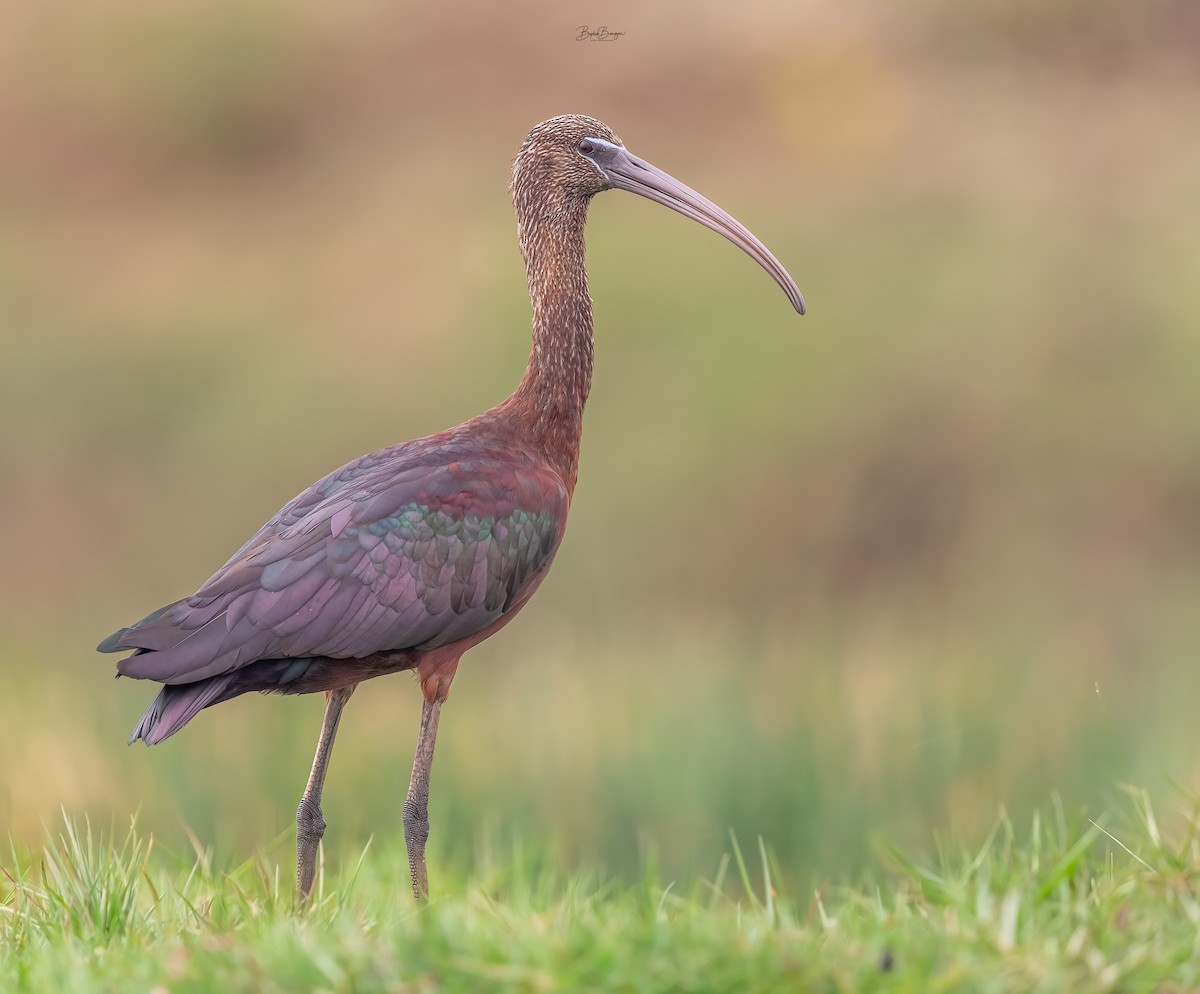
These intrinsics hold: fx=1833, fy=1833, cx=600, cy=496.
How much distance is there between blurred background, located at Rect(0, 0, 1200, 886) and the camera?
26.5ft

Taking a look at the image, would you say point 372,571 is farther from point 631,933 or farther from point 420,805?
point 631,933

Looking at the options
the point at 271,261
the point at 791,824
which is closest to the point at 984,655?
the point at 791,824

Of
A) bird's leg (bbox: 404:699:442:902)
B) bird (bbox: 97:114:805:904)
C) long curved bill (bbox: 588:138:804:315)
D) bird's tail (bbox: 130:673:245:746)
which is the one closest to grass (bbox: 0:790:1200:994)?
bird's leg (bbox: 404:699:442:902)

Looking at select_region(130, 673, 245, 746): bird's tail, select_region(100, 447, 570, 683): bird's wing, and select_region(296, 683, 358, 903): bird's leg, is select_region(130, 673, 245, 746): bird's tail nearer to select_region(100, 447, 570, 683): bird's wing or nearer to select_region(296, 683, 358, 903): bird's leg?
select_region(100, 447, 570, 683): bird's wing

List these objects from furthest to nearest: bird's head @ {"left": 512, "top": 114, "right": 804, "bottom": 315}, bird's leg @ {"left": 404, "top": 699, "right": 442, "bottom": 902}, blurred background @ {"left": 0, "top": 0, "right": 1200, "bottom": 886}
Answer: blurred background @ {"left": 0, "top": 0, "right": 1200, "bottom": 886}, bird's head @ {"left": 512, "top": 114, "right": 804, "bottom": 315}, bird's leg @ {"left": 404, "top": 699, "right": 442, "bottom": 902}

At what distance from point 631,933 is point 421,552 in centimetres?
183

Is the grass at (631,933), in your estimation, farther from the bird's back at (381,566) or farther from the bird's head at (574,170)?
the bird's head at (574,170)

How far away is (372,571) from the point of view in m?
5.60

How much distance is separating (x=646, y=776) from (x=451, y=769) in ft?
2.89

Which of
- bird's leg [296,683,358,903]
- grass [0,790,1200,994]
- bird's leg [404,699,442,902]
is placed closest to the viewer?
grass [0,790,1200,994]

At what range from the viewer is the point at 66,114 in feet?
69.8

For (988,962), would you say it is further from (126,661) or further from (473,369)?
(473,369)

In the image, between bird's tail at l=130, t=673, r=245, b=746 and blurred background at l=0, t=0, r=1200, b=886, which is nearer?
bird's tail at l=130, t=673, r=245, b=746

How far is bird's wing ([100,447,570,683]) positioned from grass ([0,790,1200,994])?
644 millimetres
